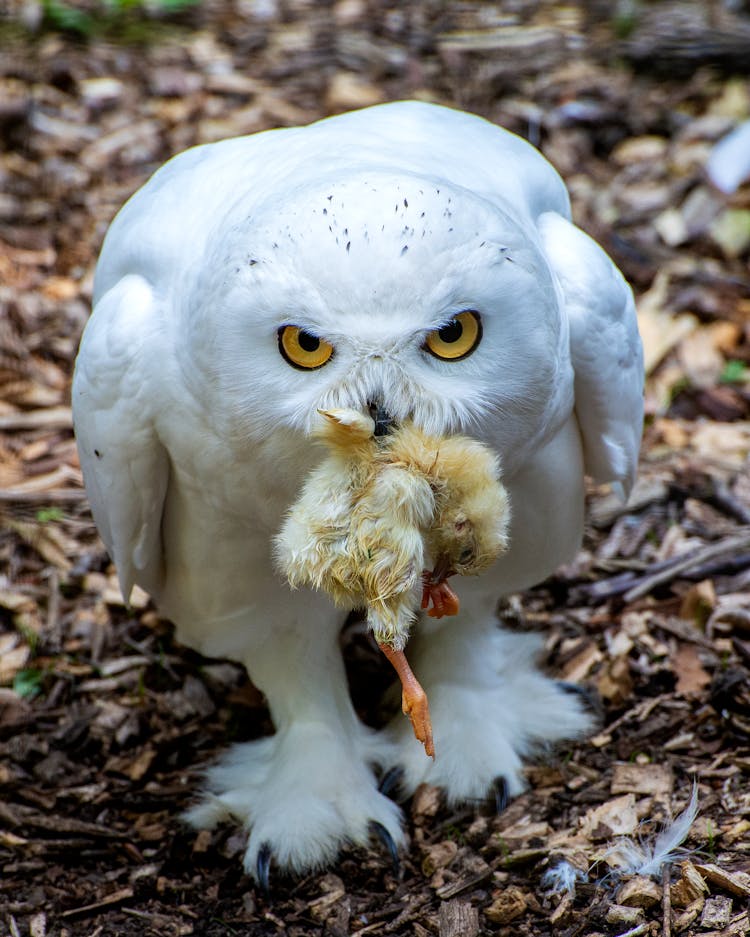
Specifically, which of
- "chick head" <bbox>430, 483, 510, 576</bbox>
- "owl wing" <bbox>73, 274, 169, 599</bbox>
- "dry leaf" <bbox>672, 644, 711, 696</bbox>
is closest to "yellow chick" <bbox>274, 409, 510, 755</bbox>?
"chick head" <bbox>430, 483, 510, 576</bbox>

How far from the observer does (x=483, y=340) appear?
249 cm

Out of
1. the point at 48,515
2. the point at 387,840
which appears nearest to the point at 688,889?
the point at 387,840

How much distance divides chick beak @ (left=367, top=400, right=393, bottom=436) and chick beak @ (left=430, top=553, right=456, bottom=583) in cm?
36

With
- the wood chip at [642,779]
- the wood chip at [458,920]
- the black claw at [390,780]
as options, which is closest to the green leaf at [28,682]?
the black claw at [390,780]

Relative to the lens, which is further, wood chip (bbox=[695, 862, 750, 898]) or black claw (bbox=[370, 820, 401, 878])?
black claw (bbox=[370, 820, 401, 878])

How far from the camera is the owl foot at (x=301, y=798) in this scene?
3463 mm

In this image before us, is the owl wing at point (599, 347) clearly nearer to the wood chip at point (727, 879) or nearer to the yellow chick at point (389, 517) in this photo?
the yellow chick at point (389, 517)

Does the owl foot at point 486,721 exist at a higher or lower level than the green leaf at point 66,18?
lower

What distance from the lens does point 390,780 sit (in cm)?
373

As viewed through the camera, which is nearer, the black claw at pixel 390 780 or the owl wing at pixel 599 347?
the owl wing at pixel 599 347

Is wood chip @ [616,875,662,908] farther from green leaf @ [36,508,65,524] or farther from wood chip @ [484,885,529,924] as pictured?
green leaf @ [36,508,65,524]

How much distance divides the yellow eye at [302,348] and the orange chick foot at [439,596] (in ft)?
1.82

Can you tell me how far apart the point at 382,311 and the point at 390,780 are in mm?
1826

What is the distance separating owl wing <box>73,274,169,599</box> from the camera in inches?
120
